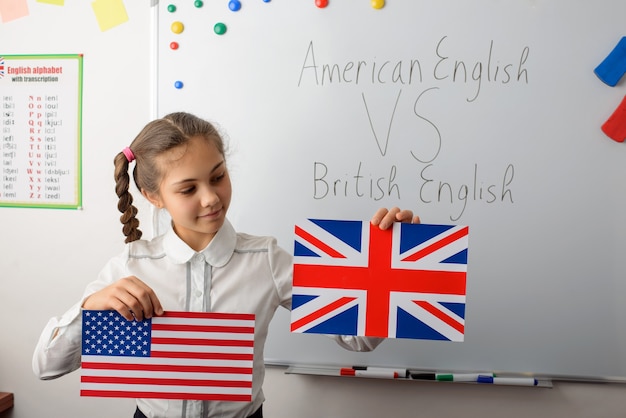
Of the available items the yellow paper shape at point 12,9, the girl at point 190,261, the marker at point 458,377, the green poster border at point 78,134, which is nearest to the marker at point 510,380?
the marker at point 458,377

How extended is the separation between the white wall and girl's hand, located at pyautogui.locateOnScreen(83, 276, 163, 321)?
2.51 feet

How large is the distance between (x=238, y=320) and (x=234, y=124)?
77 centimetres

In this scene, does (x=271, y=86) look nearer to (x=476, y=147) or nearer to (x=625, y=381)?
(x=476, y=147)

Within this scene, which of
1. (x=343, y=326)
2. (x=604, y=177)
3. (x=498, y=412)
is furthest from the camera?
(x=498, y=412)

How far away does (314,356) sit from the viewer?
1.66 m

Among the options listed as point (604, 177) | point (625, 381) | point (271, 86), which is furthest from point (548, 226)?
point (271, 86)

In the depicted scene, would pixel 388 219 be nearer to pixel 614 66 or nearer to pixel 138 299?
pixel 138 299

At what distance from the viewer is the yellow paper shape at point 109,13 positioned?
1723 mm

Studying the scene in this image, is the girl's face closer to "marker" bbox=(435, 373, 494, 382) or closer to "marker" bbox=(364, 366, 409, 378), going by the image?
"marker" bbox=(364, 366, 409, 378)

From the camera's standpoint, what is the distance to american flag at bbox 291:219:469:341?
976 millimetres

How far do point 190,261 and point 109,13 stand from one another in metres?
0.99

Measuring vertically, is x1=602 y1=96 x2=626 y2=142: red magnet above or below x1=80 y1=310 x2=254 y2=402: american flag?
above

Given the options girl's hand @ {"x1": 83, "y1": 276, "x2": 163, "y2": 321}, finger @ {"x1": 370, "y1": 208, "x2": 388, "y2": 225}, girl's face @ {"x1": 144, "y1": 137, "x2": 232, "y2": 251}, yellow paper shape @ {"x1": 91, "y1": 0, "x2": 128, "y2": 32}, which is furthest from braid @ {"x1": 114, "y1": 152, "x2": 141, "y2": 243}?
yellow paper shape @ {"x1": 91, "y1": 0, "x2": 128, "y2": 32}

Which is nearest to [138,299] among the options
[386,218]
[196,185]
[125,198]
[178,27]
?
[196,185]
